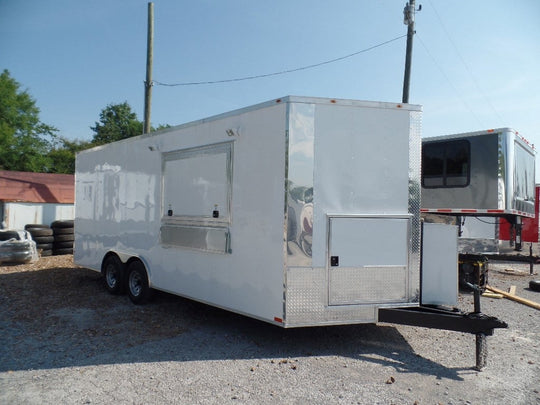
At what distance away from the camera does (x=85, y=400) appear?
3514 millimetres

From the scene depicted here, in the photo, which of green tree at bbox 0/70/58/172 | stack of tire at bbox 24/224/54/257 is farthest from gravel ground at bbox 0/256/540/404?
green tree at bbox 0/70/58/172

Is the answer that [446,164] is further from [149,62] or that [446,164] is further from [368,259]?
[149,62]

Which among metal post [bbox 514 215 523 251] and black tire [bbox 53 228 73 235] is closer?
metal post [bbox 514 215 523 251]

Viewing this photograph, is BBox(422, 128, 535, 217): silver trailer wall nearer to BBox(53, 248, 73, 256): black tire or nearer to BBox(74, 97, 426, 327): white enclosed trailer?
BBox(74, 97, 426, 327): white enclosed trailer

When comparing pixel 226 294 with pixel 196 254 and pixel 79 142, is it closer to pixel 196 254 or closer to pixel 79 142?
pixel 196 254

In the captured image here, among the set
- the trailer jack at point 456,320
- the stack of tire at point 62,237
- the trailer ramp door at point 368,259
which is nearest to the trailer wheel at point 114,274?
the trailer ramp door at point 368,259

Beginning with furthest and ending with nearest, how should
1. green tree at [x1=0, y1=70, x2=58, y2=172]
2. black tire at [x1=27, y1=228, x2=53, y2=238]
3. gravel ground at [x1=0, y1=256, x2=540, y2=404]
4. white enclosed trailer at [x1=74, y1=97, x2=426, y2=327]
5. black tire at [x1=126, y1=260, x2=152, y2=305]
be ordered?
green tree at [x1=0, y1=70, x2=58, y2=172], black tire at [x1=27, y1=228, x2=53, y2=238], black tire at [x1=126, y1=260, x2=152, y2=305], white enclosed trailer at [x1=74, y1=97, x2=426, y2=327], gravel ground at [x1=0, y1=256, x2=540, y2=404]

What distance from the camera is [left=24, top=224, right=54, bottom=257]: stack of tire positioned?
12180 millimetres

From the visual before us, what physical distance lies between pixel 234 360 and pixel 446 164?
6.17 metres

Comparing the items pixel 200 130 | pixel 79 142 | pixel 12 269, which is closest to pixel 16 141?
pixel 79 142

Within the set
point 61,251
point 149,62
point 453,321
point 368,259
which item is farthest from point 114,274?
point 149,62

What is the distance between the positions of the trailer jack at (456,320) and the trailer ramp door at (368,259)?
0.63 ft

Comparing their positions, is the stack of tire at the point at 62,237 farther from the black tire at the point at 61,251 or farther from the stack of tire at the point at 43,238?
the stack of tire at the point at 43,238

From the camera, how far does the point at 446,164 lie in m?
8.55
